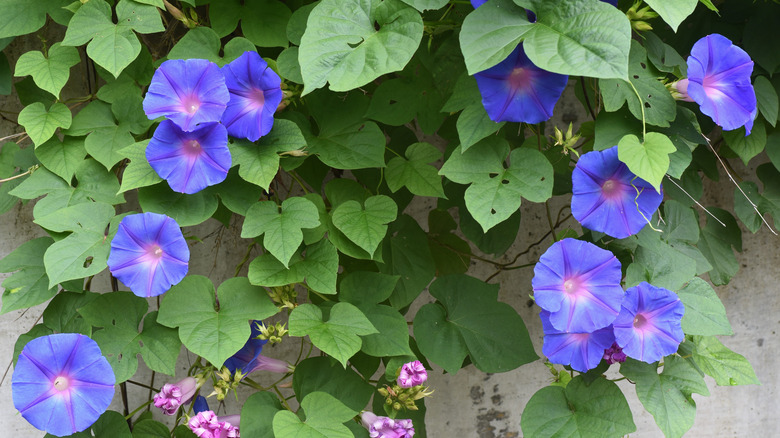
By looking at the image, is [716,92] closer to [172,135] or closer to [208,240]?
[172,135]

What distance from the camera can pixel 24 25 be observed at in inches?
54.4

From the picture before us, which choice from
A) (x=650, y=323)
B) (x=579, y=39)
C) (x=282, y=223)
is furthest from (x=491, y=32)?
(x=650, y=323)

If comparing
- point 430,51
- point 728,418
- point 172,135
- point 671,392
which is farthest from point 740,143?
point 172,135

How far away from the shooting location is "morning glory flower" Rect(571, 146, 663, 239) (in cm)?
120

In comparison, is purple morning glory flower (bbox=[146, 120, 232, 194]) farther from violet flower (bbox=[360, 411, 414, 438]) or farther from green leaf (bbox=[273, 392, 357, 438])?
violet flower (bbox=[360, 411, 414, 438])

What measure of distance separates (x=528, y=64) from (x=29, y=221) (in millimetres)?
1294

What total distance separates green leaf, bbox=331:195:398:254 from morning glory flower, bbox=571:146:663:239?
0.36 meters

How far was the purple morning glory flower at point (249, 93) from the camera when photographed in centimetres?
122

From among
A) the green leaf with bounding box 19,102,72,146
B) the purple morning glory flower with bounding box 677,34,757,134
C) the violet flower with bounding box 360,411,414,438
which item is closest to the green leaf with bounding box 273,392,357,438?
the violet flower with bounding box 360,411,414,438

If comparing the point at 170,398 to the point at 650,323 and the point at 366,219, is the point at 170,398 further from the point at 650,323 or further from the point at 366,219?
the point at 650,323

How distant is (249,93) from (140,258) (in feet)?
1.21

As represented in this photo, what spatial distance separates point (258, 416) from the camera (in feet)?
4.41

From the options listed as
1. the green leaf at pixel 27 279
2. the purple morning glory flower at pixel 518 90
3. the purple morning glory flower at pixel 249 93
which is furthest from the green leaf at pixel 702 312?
the green leaf at pixel 27 279

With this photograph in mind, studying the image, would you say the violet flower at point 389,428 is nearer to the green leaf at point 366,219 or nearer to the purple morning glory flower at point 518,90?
the green leaf at point 366,219
